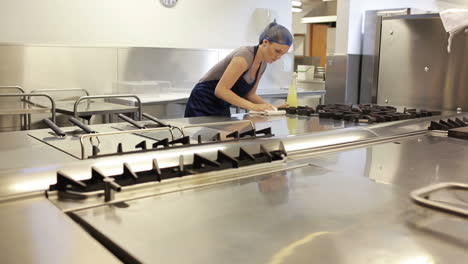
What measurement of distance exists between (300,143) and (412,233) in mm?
603

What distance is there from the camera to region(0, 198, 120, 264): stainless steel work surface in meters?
0.56

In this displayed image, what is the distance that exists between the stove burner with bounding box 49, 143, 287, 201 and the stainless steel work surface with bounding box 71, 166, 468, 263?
2.6 inches

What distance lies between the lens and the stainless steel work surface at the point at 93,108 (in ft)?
8.71

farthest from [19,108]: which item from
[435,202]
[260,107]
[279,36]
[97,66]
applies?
[435,202]

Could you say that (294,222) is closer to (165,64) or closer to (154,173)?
(154,173)

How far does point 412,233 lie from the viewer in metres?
0.67

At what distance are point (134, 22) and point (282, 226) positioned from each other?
308 centimetres

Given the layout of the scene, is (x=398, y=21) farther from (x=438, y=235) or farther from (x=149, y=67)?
(x=438, y=235)

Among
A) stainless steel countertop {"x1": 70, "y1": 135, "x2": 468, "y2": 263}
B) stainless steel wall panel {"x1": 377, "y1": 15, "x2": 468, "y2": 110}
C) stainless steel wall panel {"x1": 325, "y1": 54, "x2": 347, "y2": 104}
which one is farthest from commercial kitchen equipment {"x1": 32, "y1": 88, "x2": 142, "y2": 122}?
stainless steel wall panel {"x1": 325, "y1": 54, "x2": 347, "y2": 104}

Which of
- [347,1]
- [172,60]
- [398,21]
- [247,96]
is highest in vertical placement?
[347,1]

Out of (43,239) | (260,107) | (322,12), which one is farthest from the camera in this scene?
(322,12)

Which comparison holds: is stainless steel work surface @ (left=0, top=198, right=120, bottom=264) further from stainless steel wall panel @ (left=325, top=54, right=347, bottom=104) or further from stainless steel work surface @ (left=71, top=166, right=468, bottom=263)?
stainless steel wall panel @ (left=325, top=54, right=347, bottom=104)

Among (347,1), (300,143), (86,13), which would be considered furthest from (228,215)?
(347,1)

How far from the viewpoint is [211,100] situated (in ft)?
6.89
